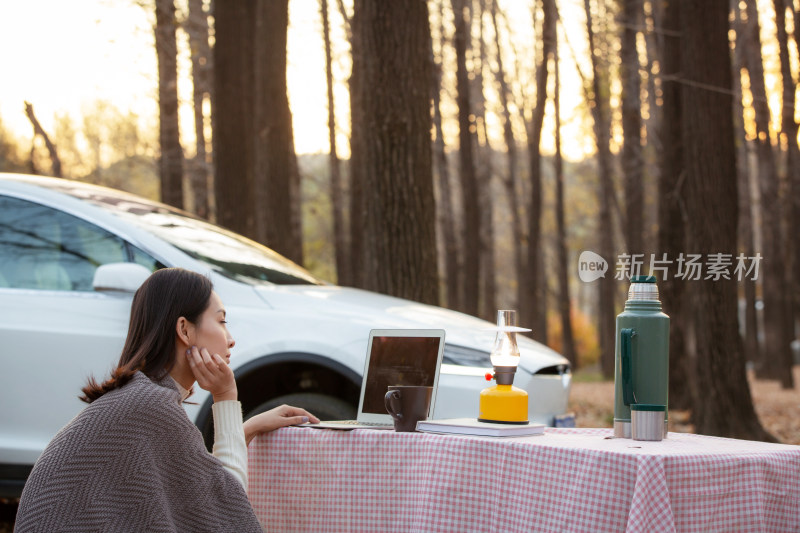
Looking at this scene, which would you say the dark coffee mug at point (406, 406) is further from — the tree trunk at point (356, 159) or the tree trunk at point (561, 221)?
the tree trunk at point (561, 221)

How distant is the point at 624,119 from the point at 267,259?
2042 cm

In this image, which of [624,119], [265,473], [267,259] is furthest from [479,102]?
[265,473]

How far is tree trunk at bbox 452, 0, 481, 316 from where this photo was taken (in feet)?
72.3

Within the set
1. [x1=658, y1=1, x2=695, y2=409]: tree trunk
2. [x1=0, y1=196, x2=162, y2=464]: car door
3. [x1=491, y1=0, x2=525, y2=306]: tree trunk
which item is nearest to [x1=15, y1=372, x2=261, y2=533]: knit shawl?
[x1=0, y1=196, x2=162, y2=464]: car door

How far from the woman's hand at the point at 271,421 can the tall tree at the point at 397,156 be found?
4.06m

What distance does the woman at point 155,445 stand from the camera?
8.41 ft

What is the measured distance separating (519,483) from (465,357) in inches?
84.3

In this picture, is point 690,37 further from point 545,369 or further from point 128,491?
point 128,491

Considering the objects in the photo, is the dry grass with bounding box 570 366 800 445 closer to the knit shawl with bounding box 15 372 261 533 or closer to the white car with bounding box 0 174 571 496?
the white car with bounding box 0 174 571 496

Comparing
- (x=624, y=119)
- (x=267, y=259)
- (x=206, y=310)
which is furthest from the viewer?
(x=624, y=119)

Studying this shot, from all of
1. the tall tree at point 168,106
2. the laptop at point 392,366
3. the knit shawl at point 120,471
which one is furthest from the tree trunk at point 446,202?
the knit shawl at point 120,471

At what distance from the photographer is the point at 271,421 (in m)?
3.28

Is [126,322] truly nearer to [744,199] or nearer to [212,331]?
[212,331]

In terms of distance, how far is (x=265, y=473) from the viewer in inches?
130
